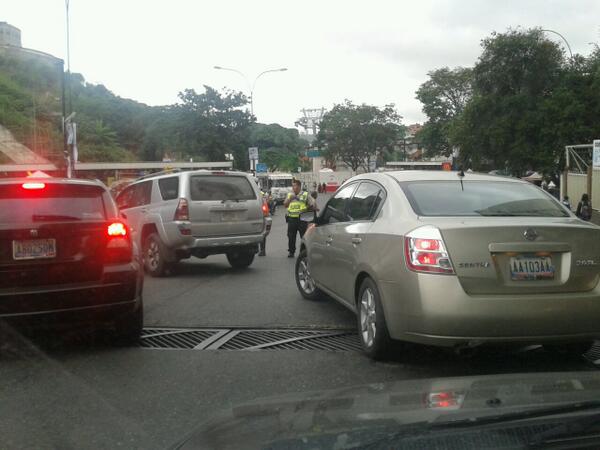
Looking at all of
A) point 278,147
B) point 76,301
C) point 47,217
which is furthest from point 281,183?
point 76,301

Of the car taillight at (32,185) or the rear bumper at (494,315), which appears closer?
the rear bumper at (494,315)

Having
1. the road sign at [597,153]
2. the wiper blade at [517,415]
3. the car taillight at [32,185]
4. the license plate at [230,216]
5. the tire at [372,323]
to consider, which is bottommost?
the tire at [372,323]

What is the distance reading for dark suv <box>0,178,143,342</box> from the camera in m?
5.02

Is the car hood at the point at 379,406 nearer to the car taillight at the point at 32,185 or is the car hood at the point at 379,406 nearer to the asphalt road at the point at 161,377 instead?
the asphalt road at the point at 161,377

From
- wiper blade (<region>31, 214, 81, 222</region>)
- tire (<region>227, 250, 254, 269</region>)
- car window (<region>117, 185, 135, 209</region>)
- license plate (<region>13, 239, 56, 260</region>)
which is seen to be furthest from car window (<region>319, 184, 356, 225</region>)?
car window (<region>117, 185, 135, 209</region>)

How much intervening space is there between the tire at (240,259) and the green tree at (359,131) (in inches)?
2510

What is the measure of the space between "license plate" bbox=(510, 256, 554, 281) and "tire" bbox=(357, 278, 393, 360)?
1045mm

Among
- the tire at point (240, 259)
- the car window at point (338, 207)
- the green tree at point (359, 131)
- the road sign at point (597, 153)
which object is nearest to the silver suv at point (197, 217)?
the tire at point (240, 259)

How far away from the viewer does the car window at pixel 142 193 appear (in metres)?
11.1

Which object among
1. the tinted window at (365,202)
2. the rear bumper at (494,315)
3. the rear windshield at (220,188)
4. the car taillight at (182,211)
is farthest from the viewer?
the rear windshield at (220,188)

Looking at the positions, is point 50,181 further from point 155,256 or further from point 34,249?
point 155,256

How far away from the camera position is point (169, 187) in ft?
34.5

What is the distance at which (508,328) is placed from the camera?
→ 4.25 meters

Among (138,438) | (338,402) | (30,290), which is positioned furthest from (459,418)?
(30,290)
